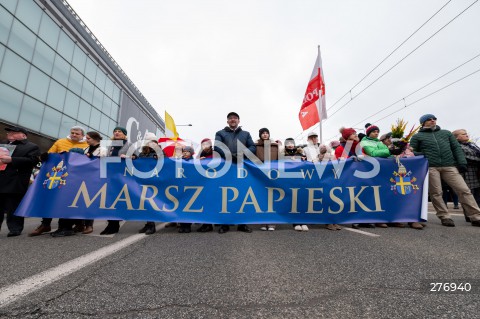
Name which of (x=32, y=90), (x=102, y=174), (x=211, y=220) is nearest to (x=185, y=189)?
(x=211, y=220)

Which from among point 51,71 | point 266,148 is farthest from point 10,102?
point 266,148

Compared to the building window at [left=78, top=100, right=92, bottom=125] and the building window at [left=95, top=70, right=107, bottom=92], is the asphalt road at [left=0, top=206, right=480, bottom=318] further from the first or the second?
the building window at [left=95, top=70, right=107, bottom=92]

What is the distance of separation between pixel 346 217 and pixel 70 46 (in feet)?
68.4

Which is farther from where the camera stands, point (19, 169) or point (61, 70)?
point (61, 70)

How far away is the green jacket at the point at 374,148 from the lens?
462 centimetres

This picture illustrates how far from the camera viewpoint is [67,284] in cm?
156

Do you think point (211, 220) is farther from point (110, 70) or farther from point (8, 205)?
point (110, 70)

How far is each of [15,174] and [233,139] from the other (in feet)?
12.2

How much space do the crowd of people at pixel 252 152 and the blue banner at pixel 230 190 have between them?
0.57 ft

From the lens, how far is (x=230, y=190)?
4234 millimetres

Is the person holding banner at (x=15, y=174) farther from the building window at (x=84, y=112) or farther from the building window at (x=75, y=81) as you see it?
the building window at (x=84, y=112)

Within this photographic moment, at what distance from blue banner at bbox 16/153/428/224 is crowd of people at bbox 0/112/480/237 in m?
0.17

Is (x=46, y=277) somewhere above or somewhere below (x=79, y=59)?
below

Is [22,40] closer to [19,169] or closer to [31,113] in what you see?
[31,113]
